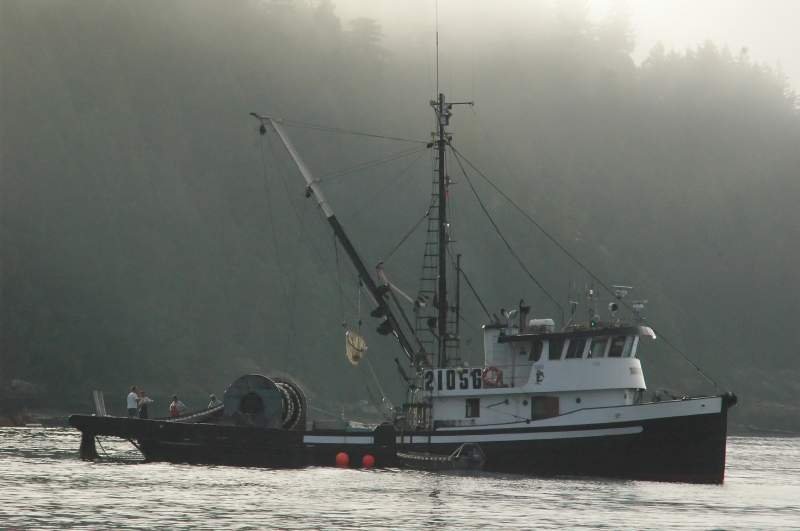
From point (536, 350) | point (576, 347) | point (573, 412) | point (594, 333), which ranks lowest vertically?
point (573, 412)

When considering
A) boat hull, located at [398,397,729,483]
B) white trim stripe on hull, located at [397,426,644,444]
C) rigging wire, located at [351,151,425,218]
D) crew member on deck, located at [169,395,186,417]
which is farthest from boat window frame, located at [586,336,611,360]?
rigging wire, located at [351,151,425,218]

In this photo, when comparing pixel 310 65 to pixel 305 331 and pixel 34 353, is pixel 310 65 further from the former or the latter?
pixel 34 353

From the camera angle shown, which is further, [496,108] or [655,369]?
[496,108]

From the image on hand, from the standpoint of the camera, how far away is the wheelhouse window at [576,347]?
171ft

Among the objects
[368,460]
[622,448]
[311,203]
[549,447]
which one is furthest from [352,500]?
[311,203]

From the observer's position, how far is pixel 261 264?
136500mm

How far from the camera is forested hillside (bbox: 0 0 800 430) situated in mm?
127625

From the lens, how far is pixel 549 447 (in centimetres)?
5184

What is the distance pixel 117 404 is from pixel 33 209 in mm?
25601

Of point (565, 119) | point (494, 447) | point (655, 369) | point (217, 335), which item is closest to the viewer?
point (494, 447)

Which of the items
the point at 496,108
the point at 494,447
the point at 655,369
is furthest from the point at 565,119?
the point at 494,447

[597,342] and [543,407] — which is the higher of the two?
[597,342]

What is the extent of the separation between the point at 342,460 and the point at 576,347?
10992 millimetres

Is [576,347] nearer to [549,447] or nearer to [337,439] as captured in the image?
[549,447]
